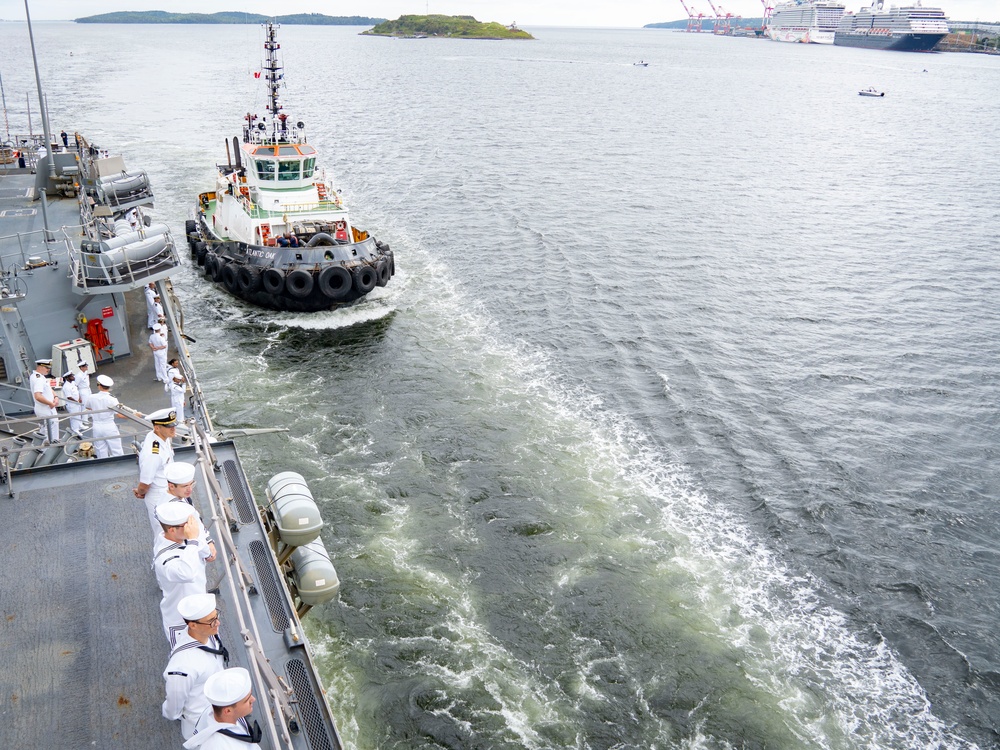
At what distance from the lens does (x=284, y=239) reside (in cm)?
2567

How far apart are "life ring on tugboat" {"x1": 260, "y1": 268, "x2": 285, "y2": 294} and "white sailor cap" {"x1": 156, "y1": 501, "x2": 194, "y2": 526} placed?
1931 cm

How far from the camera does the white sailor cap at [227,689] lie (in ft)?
16.4

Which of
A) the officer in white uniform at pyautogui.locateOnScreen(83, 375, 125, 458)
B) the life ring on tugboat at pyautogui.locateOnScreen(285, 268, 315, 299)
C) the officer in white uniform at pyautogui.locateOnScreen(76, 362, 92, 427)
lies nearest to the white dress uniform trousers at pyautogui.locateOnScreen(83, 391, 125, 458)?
the officer in white uniform at pyautogui.locateOnScreen(83, 375, 125, 458)

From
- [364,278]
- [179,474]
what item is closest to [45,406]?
[179,474]

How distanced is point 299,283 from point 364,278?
2140 millimetres

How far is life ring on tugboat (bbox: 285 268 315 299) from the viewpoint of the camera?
24.9m

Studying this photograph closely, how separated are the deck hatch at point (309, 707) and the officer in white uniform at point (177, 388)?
7162mm

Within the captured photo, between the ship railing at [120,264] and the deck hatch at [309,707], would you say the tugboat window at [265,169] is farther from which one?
the deck hatch at [309,707]

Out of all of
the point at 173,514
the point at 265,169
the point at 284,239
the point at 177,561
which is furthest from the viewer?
the point at 265,169

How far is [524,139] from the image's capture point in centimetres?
5938

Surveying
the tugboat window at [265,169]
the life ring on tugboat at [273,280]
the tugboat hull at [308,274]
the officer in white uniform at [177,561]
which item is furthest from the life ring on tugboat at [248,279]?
the officer in white uniform at [177,561]

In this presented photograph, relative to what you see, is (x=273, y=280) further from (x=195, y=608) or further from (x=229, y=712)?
(x=229, y=712)

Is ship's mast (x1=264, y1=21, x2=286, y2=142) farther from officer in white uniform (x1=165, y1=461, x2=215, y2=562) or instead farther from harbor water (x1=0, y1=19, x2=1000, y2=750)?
officer in white uniform (x1=165, y1=461, x2=215, y2=562)

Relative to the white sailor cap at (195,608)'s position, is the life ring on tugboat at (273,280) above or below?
below
